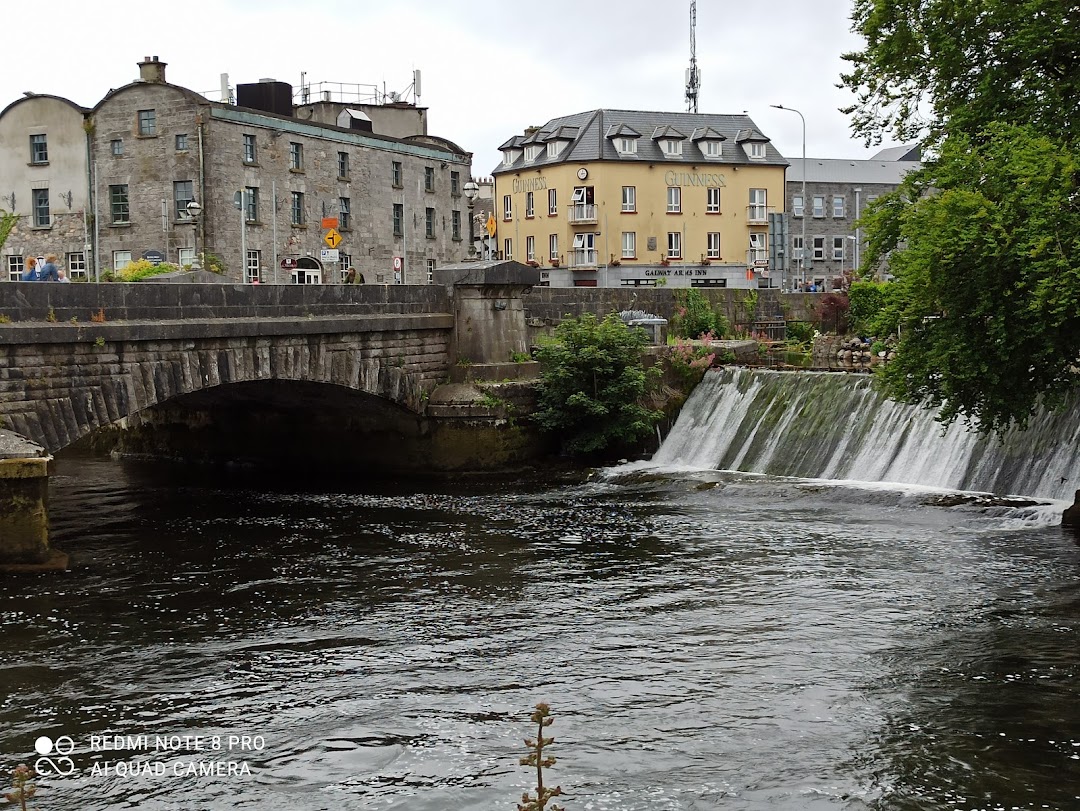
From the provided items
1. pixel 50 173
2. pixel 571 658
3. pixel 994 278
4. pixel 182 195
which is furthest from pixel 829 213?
pixel 571 658

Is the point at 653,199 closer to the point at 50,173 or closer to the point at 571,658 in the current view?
the point at 50,173

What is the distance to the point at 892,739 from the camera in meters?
11.9

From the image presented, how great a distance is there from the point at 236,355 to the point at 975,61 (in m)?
15.0

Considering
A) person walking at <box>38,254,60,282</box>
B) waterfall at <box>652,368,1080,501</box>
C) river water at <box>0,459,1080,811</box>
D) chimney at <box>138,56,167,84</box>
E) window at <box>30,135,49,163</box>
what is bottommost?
river water at <box>0,459,1080,811</box>

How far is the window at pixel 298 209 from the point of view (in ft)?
153

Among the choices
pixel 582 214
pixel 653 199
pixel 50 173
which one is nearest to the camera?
pixel 50 173

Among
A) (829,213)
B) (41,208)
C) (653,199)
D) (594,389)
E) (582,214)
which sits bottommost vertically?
(594,389)

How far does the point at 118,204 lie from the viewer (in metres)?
44.3

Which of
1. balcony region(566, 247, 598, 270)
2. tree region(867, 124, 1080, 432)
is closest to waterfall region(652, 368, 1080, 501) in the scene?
tree region(867, 124, 1080, 432)

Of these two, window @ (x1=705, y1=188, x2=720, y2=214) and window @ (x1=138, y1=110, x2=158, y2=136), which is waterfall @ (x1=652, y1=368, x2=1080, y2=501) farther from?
window @ (x1=705, y1=188, x2=720, y2=214)

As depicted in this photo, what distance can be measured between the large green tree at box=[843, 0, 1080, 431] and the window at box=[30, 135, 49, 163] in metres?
31.6

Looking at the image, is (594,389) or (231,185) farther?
(231,185)

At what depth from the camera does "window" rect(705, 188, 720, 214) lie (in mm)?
67250

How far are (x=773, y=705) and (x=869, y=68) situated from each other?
1582 centimetres
